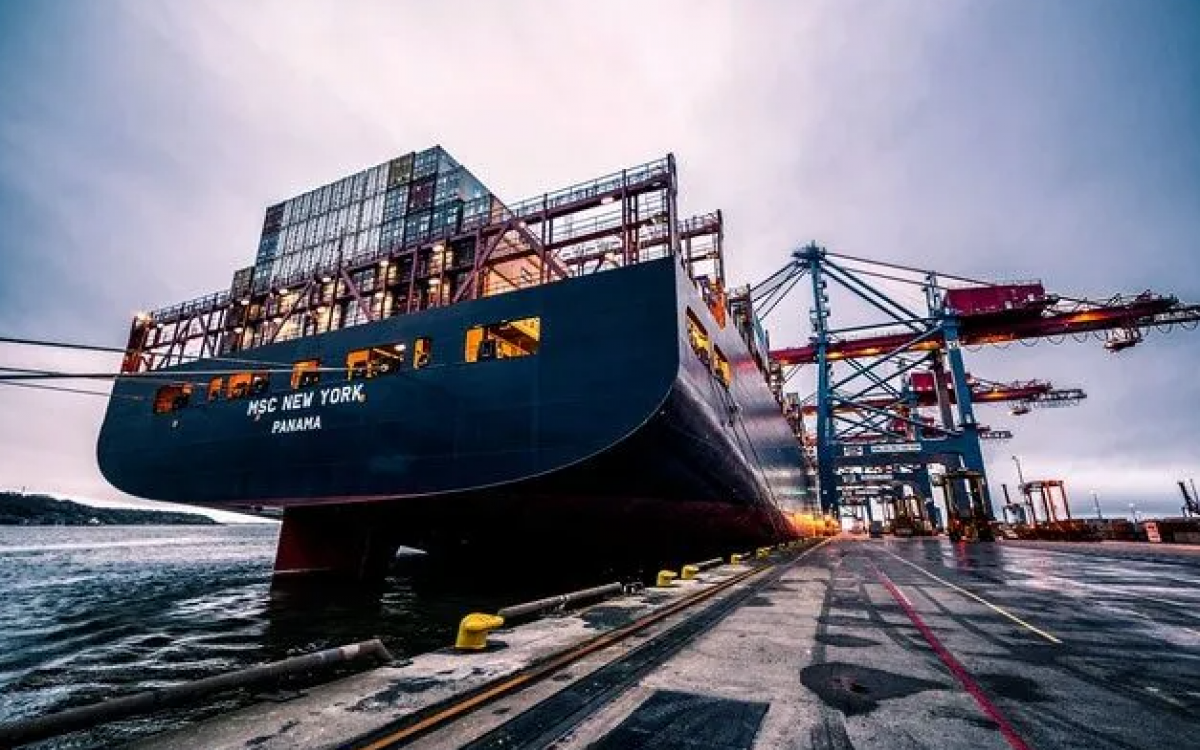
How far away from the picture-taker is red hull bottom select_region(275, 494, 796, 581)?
44.9ft

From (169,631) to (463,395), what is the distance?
8.05 m

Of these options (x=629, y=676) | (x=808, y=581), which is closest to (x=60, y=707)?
(x=629, y=676)

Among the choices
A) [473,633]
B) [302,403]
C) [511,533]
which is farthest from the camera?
[302,403]

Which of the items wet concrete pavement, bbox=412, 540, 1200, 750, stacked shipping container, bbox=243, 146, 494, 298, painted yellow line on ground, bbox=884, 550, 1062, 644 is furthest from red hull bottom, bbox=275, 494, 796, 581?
stacked shipping container, bbox=243, 146, 494, 298

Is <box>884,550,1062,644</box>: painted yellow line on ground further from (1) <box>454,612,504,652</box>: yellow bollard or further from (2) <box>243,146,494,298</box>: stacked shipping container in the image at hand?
(2) <box>243,146,494,298</box>: stacked shipping container

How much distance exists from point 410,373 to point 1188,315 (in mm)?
45404

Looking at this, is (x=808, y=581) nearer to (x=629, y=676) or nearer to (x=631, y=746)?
(x=629, y=676)

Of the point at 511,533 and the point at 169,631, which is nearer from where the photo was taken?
the point at 169,631

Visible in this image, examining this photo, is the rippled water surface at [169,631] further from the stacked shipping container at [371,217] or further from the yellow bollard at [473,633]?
the stacked shipping container at [371,217]

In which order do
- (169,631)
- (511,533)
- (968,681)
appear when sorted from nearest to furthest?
(968,681) → (169,631) → (511,533)

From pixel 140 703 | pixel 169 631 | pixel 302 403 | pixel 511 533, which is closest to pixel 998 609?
pixel 511 533

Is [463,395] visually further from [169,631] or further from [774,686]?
[774,686]

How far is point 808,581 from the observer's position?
1287cm

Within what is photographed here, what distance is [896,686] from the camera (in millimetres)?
4797
